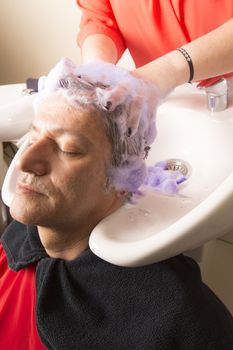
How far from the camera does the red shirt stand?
3.05 feet

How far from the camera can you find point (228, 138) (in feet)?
3.01

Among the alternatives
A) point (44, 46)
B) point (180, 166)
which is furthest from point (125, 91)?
point (44, 46)

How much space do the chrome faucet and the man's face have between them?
29 centimetres

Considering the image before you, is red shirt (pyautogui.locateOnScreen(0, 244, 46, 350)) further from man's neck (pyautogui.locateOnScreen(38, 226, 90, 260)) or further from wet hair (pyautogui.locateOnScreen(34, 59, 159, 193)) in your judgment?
wet hair (pyautogui.locateOnScreen(34, 59, 159, 193))

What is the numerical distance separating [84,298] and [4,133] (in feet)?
1.69

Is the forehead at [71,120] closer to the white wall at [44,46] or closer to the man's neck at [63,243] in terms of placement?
the man's neck at [63,243]

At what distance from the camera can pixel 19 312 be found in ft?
3.14

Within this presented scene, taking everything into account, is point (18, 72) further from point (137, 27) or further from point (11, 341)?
point (11, 341)

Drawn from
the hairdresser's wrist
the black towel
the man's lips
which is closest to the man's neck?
the black towel

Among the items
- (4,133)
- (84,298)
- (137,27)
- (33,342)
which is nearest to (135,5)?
(137,27)

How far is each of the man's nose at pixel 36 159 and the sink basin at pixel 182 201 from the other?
0.16m

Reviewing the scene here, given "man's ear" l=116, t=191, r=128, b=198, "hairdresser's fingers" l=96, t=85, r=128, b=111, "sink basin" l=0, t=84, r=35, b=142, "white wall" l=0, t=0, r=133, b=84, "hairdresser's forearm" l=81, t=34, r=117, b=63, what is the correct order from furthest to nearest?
1. "white wall" l=0, t=0, r=133, b=84
2. "sink basin" l=0, t=84, r=35, b=142
3. "hairdresser's forearm" l=81, t=34, r=117, b=63
4. "man's ear" l=116, t=191, r=128, b=198
5. "hairdresser's fingers" l=96, t=85, r=128, b=111

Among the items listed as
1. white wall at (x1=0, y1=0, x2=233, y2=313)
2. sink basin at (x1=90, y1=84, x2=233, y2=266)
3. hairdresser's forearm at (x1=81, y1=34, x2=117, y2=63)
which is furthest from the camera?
white wall at (x1=0, y1=0, x2=233, y2=313)

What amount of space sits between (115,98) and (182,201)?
0.24m
